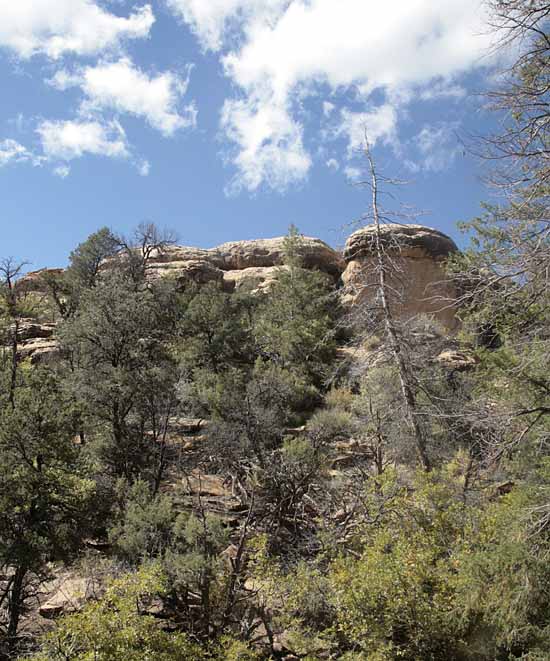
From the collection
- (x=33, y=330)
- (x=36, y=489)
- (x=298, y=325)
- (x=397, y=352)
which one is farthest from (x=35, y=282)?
(x=397, y=352)

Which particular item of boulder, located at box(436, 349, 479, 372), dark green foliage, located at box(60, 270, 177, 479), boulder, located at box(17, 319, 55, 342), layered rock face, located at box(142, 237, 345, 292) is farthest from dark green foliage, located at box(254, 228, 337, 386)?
boulder, located at box(17, 319, 55, 342)

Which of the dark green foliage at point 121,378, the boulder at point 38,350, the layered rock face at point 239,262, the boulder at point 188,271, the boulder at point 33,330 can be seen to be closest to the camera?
the dark green foliage at point 121,378

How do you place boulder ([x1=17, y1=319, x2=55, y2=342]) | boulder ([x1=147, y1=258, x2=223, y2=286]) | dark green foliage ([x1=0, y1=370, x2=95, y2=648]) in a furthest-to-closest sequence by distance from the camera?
1. boulder ([x1=147, y1=258, x2=223, y2=286])
2. boulder ([x1=17, y1=319, x2=55, y2=342])
3. dark green foliage ([x1=0, y1=370, x2=95, y2=648])

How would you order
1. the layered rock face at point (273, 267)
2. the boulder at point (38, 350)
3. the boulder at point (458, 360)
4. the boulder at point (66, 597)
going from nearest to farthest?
the boulder at point (66, 597), the boulder at point (458, 360), the boulder at point (38, 350), the layered rock face at point (273, 267)

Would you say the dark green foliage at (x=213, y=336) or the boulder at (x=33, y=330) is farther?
the boulder at (x=33, y=330)

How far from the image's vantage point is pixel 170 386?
17406 millimetres

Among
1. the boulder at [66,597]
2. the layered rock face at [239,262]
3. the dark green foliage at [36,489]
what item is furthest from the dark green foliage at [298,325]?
the boulder at [66,597]

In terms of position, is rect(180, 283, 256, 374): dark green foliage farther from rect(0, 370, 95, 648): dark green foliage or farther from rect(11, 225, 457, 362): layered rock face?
rect(0, 370, 95, 648): dark green foliage

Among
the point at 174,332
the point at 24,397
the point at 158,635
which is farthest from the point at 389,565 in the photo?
the point at 174,332

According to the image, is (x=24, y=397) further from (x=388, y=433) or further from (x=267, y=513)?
(x=388, y=433)

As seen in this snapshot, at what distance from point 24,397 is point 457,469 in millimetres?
10527

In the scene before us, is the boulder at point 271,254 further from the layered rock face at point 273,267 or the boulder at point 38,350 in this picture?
the boulder at point 38,350

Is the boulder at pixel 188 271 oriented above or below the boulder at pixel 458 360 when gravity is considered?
above

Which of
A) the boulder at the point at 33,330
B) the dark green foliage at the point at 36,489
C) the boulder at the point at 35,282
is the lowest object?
the dark green foliage at the point at 36,489
